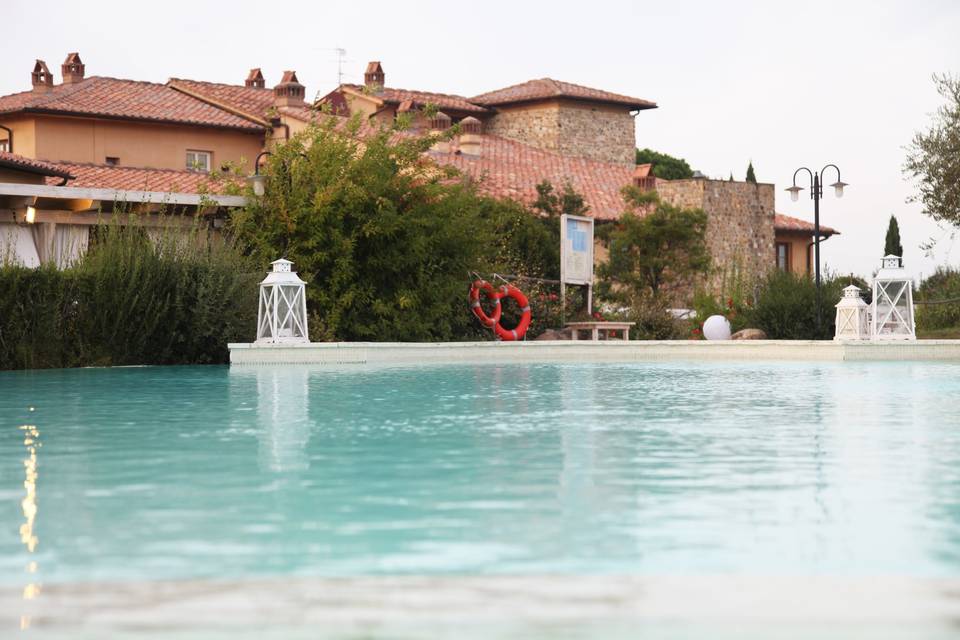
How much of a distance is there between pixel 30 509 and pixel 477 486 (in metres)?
1.89

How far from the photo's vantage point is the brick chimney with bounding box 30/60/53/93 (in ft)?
126

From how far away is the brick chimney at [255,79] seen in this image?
→ 44719 mm

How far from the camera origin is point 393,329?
62.8ft

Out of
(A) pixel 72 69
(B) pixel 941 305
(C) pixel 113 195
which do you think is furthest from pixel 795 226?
(C) pixel 113 195

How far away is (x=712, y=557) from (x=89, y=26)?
2323 centimetres

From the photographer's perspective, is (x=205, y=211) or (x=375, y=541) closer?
(x=375, y=541)

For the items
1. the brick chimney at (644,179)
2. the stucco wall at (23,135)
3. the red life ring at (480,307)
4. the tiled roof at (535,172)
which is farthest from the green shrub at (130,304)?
the brick chimney at (644,179)

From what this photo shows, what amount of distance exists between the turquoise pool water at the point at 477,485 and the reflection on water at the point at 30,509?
1 cm

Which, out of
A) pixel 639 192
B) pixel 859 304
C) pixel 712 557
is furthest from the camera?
pixel 639 192

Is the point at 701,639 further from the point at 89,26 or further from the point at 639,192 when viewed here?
the point at 639,192

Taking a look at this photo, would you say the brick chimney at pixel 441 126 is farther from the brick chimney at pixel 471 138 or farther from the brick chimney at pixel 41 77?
the brick chimney at pixel 41 77

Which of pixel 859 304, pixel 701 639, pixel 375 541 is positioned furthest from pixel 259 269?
pixel 701 639

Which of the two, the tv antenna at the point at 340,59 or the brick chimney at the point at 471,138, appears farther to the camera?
the tv antenna at the point at 340,59

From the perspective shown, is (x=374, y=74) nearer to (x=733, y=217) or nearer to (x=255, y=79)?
(x=255, y=79)
